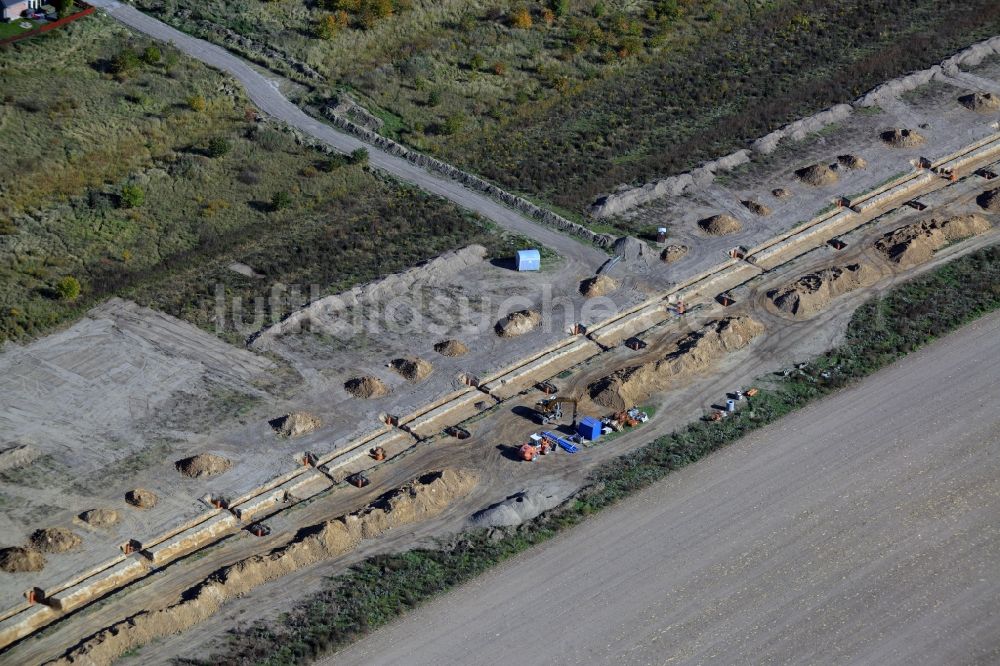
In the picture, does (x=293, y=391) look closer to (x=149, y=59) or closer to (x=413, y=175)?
(x=413, y=175)

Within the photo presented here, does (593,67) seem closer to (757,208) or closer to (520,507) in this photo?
(757,208)

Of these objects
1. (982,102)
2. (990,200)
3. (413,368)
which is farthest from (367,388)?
(982,102)

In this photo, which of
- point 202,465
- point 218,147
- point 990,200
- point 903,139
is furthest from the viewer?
point 903,139

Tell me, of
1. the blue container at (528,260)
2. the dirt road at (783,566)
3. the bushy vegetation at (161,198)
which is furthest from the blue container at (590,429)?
the bushy vegetation at (161,198)

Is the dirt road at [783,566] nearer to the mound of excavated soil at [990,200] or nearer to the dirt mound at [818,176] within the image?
the mound of excavated soil at [990,200]

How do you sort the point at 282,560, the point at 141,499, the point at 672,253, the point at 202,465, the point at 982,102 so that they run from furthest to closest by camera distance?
the point at 982,102
the point at 672,253
the point at 202,465
the point at 141,499
the point at 282,560
